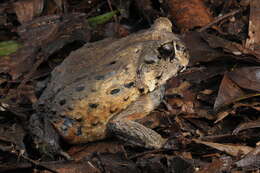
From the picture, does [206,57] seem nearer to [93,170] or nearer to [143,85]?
[143,85]

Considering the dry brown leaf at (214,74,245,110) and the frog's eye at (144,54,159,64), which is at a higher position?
the frog's eye at (144,54,159,64)

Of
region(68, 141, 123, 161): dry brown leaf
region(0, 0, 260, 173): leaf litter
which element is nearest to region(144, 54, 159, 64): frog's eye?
region(0, 0, 260, 173): leaf litter

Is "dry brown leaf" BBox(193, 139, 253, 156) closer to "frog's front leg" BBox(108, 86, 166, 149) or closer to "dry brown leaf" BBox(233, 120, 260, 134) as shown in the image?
"dry brown leaf" BBox(233, 120, 260, 134)

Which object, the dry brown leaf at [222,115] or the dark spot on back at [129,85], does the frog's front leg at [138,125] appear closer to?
the dark spot on back at [129,85]

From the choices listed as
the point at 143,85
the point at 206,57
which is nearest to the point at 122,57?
the point at 143,85

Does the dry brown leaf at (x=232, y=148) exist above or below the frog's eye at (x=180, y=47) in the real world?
below

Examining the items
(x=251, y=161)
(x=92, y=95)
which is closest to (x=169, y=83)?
(x=92, y=95)

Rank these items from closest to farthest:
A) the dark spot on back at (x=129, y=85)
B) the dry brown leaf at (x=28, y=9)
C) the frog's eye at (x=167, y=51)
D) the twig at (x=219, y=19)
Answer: the dark spot on back at (x=129, y=85), the frog's eye at (x=167, y=51), the twig at (x=219, y=19), the dry brown leaf at (x=28, y=9)

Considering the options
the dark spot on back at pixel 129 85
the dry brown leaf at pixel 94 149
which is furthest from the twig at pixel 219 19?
the dry brown leaf at pixel 94 149
